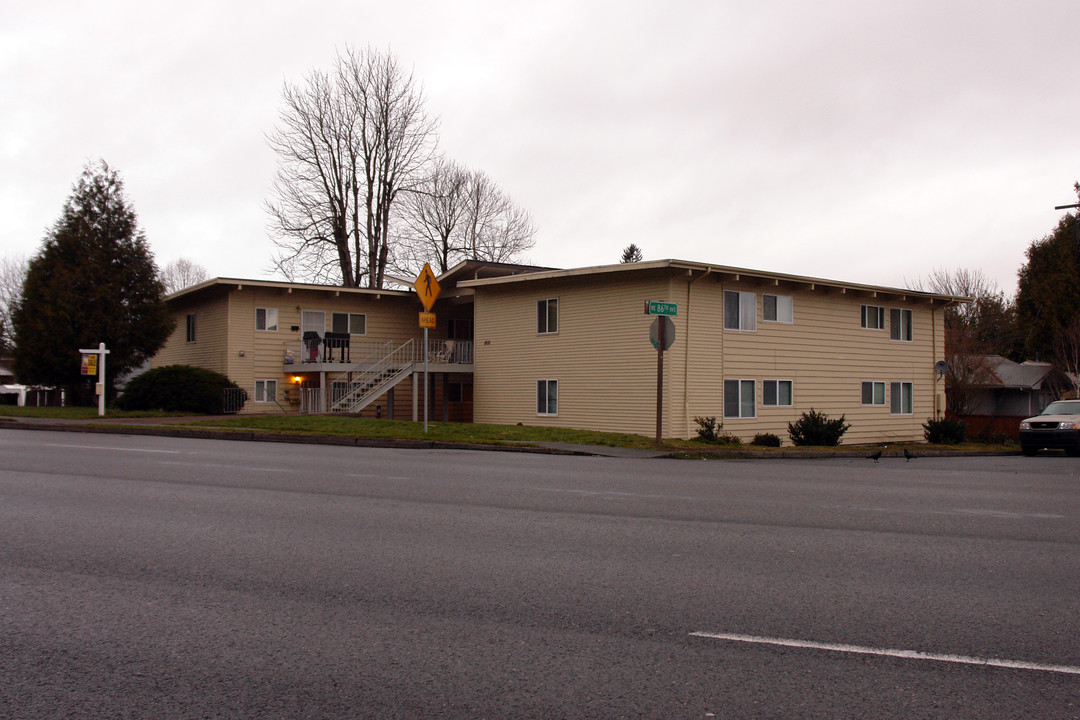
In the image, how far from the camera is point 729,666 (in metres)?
4.64

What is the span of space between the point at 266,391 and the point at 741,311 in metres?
18.5

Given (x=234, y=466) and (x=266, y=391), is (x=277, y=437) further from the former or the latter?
(x=266, y=391)

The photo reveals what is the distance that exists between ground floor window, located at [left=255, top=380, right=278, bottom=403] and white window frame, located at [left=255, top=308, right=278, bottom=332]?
2.06 m

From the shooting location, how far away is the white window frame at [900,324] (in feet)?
113

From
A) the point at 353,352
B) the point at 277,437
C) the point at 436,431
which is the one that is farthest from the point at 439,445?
the point at 353,352

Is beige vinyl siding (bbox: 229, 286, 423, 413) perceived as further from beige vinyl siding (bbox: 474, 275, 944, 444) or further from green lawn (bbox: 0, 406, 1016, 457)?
green lawn (bbox: 0, 406, 1016, 457)

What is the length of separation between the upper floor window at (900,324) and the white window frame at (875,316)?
1.66ft

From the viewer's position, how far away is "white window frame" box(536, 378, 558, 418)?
3042cm

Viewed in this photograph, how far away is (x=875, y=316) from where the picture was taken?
1332 inches

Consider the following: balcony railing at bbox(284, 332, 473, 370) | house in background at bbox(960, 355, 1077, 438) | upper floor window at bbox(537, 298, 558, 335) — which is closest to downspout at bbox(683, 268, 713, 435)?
upper floor window at bbox(537, 298, 558, 335)

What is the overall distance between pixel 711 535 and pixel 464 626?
373 centimetres

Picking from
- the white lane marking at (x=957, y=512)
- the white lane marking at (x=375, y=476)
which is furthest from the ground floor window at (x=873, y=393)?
the white lane marking at (x=375, y=476)

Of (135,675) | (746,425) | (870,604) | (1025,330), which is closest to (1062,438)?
(746,425)

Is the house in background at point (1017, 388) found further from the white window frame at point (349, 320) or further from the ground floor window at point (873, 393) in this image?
the white window frame at point (349, 320)
